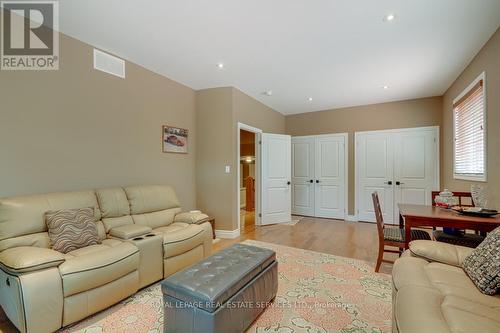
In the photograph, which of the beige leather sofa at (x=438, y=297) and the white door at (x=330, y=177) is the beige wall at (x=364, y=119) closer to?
the white door at (x=330, y=177)

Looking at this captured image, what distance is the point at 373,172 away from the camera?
521 cm

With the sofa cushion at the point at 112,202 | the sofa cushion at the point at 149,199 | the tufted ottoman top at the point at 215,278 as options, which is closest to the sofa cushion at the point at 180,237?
the sofa cushion at the point at 149,199

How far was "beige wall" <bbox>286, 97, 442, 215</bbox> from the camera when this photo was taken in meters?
4.74

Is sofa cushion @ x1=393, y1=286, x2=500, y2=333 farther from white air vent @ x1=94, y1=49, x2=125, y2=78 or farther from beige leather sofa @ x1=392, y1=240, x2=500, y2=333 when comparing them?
white air vent @ x1=94, y1=49, x2=125, y2=78

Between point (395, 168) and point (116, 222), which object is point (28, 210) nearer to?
point (116, 222)

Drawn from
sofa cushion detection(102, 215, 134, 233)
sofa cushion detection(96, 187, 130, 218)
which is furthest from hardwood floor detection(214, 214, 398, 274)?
sofa cushion detection(96, 187, 130, 218)

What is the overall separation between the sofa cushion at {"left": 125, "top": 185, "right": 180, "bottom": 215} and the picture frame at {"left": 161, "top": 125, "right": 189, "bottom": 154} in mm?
776

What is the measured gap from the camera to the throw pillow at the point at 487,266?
4.37ft

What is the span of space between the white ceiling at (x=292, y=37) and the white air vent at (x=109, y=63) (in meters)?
0.08

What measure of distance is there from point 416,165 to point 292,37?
4.03 metres

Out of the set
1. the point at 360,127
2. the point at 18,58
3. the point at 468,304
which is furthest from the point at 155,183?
the point at 360,127

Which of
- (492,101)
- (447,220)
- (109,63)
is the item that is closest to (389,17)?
(492,101)

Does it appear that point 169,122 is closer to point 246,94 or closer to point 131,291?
point 246,94

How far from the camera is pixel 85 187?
271 centimetres
